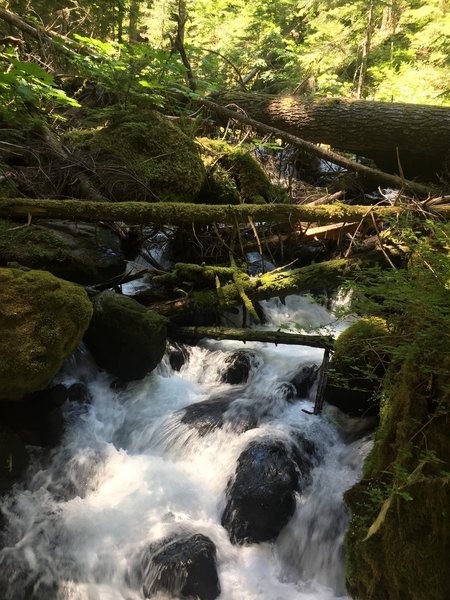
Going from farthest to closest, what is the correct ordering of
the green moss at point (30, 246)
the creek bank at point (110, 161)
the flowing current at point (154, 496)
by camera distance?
the creek bank at point (110, 161) < the green moss at point (30, 246) < the flowing current at point (154, 496)

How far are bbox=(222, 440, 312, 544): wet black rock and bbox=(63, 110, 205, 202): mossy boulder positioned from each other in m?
3.64

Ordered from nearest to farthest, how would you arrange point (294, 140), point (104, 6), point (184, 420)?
1. point (184, 420)
2. point (294, 140)
3. point (104, 6)

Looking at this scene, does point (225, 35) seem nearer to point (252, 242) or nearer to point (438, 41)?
point (438, 41)

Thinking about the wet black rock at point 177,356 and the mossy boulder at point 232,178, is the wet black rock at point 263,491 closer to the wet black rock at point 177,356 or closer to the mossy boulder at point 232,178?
the wet black rock at point 177,356

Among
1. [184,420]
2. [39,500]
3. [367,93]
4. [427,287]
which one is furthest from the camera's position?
[367,93]

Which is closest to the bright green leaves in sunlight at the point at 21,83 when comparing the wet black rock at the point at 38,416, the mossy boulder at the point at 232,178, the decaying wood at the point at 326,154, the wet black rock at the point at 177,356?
the mossy boulder at the point at 232,178

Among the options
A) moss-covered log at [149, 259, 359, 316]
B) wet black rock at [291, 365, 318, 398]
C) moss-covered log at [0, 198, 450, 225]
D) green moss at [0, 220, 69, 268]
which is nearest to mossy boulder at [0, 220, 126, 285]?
green moss at [0, 220, 69, 268]

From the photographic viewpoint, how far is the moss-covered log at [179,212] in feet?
16.3

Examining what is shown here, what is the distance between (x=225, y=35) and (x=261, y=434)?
45.5 feet

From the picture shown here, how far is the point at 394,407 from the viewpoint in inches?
114

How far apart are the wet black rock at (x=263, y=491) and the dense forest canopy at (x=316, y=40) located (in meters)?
7.86

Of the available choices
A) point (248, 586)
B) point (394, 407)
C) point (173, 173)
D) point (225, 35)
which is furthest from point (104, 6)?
point (248, 586)

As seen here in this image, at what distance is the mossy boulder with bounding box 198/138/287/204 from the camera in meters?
7.16

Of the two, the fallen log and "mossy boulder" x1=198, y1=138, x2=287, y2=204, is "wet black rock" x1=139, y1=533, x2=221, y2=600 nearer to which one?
the fallen log
